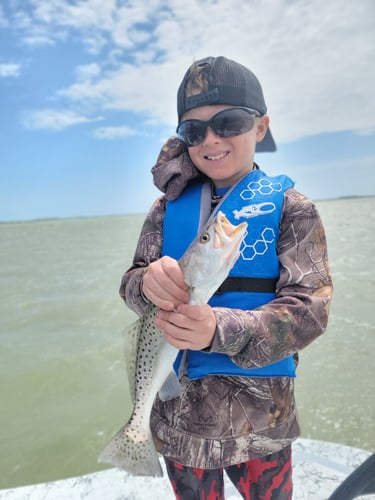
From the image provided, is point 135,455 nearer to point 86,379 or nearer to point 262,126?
point 262,126

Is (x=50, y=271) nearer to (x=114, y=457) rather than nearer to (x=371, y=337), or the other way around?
(x=371, y=337)

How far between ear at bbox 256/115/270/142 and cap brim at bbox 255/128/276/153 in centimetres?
16

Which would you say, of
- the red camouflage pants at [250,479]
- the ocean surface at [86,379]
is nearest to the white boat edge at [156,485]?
the red camouflage pants at [250,479]

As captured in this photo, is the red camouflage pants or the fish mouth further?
the red camouflage pants

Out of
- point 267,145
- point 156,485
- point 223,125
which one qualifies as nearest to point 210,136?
point 223,125

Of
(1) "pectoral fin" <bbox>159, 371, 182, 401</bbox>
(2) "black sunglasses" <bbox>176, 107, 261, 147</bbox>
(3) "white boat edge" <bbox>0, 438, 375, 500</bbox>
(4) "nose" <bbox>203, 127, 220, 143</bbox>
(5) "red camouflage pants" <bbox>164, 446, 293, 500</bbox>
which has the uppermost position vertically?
(2) "black sunglasses" <bbox>176, 107, 261, 147</bbox>

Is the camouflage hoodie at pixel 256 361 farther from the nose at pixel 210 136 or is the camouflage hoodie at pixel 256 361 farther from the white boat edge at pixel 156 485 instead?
the white boat edge at pixel 156 485

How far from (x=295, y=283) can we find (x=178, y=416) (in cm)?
86

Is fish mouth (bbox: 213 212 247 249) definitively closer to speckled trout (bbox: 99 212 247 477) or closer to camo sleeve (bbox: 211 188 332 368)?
camo sleeve (bbox: 211 188 332 368)

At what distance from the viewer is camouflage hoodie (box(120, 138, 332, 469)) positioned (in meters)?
1.72

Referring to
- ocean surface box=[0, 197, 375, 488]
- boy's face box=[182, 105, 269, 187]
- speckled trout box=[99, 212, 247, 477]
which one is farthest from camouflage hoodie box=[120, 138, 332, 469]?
ocean surface box=[0, 197, 375, 488]

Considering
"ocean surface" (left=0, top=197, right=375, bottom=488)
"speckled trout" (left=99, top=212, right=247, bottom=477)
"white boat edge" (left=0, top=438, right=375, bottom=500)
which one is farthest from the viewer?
"ocean surface" (left=0, top=197, right=375, bottom=488)

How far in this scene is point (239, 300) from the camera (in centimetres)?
196

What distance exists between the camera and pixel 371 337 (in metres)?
8.16
